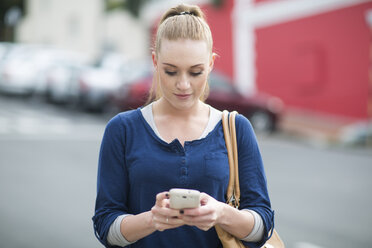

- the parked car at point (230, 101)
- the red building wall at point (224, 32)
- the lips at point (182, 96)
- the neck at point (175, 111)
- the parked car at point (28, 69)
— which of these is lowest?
the neck at point (175, 111)

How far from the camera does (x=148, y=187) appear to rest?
1.91 meters

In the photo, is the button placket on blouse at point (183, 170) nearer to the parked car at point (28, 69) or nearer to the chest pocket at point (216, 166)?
the chest pocket at point (216, 166)

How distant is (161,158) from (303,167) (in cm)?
751

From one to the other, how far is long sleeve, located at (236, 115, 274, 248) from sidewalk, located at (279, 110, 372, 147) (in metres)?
11.0

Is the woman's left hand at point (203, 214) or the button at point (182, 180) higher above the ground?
the button at point (182, 180)

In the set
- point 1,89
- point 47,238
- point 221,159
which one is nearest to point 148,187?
point 221,159

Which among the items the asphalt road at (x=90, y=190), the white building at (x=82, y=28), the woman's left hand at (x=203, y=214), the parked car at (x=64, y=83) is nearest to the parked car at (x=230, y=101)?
the asphalt road at (x=90, y=190)

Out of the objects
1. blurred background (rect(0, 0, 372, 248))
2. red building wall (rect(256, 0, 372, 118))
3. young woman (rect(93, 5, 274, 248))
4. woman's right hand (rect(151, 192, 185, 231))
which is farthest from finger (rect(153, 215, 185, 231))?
red building wall (rect(256, 0, 372, 118))

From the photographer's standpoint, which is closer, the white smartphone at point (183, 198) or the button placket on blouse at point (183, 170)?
the white smartphone at point (183, 198)

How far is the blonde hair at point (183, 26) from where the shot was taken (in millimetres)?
1910

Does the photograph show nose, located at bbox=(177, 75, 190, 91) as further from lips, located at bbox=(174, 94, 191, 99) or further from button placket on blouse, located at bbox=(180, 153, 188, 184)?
button placket on blouse, located at bbox=(180, 153, 188, 184)

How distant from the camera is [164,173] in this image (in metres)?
1.89

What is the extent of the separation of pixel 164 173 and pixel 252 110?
1180 centimetres

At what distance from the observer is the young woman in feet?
6.21
